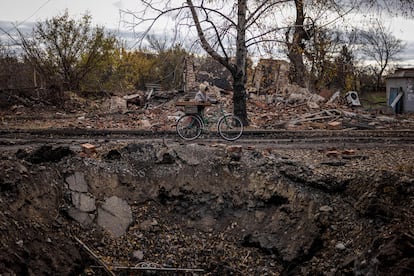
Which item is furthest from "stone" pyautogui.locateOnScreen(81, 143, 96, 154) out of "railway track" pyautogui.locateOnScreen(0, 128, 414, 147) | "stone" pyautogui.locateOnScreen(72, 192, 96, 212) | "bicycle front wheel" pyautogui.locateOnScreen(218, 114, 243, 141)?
"bicycle front wheel" pyautogui.locateOnScreen(218, 114, 243, 141)

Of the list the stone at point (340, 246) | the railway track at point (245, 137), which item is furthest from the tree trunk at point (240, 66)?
the stone at point (340, 246)

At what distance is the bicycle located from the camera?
1177cm

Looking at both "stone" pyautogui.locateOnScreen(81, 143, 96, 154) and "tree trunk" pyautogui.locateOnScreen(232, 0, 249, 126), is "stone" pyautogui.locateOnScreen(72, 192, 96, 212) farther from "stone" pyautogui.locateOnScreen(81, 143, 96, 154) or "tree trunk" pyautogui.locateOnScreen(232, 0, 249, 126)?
"tree trunk" pyautogui.locateOnScreen(232, 0, 249, 126)

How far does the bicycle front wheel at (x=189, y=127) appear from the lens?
38.9 feet

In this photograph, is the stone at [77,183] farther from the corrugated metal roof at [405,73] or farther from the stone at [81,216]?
the corrugated metal roof at [405,73]

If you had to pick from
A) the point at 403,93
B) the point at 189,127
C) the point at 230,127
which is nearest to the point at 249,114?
the point at 230,127

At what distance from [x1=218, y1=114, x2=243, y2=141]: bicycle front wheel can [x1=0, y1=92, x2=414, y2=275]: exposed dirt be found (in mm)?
2289

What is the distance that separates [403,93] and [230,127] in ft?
41.2

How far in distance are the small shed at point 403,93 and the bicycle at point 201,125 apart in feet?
38.4

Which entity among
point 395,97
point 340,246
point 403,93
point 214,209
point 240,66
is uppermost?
point 240,66

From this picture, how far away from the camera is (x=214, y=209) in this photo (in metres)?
8.58

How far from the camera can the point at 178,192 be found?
28.8ft

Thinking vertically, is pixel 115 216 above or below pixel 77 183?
below

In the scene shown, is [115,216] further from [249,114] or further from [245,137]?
[249,114]
